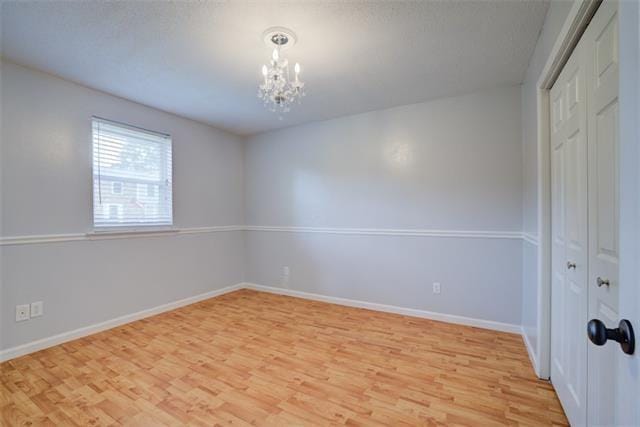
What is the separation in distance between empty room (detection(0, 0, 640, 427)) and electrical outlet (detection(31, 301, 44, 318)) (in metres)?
0.02

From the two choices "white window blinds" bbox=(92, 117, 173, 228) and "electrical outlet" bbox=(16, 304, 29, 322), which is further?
"white window blinds" bbox=(92, 117, 173, 228)

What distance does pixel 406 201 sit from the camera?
335 centimetres

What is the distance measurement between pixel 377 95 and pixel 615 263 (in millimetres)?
2518

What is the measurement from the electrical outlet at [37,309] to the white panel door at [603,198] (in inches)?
148

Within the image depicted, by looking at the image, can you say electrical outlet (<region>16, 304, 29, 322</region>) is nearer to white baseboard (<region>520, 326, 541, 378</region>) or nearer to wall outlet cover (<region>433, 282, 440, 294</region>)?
wall outlet cover (<region>433, 282, 440, 294</region>)

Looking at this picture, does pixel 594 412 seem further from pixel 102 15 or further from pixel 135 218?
pixel 135 218

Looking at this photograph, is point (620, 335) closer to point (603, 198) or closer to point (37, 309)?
Result: point (603, 198)

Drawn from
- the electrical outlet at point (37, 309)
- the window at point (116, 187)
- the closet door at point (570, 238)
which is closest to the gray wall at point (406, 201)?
the closet door at point (570, 238)

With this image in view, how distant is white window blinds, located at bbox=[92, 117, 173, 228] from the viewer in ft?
9.64

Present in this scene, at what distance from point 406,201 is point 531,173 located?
4.05ft

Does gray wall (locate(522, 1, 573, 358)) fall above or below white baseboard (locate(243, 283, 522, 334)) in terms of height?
above

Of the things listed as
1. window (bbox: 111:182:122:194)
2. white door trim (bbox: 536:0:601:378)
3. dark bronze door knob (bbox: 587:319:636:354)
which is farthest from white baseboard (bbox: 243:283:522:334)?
dark bronze door knob (bbox: 587:319:636:354)

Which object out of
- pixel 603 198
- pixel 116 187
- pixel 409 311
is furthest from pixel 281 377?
pixel 116 187

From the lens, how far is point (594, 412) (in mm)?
1227
